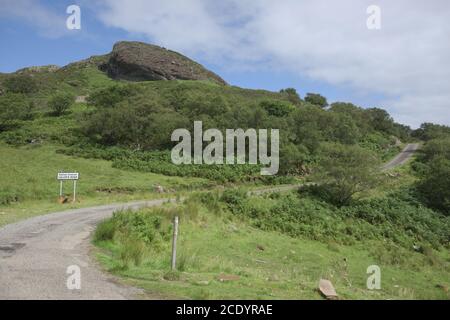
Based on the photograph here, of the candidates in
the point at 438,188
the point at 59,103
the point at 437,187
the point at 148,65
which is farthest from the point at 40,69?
the point at 438,188

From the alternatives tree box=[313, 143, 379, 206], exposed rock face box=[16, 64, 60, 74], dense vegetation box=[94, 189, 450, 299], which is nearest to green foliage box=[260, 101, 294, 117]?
tree box=[313, 143, 379, 206]

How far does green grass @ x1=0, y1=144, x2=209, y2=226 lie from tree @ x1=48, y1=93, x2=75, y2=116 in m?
21.7

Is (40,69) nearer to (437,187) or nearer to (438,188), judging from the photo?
(437,187)

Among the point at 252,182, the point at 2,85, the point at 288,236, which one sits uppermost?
the point at 2,85

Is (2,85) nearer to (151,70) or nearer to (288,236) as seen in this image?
(151,70)

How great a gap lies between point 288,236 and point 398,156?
59.8m

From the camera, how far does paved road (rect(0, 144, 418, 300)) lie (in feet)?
26.8

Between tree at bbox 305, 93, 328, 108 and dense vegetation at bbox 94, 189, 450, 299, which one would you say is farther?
tree at bbox 305, 93, 328, 108

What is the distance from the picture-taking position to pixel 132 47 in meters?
122

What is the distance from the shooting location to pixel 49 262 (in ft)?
35.6

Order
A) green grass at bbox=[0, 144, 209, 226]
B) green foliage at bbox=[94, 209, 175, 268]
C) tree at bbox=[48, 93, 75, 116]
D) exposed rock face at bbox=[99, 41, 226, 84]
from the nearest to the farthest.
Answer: green foliage at bbox=[94, 209, 175, 268], green grass at bbox=[0, 144, 209, 226], tree at bbox=[48, 93, 75, 116], exposed rock face at bbox=[99, 41, 226, 84]

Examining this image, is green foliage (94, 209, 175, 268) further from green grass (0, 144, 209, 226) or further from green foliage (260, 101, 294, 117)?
green foliage (260, 101, 294, 117)

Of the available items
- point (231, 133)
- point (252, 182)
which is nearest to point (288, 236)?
point (252, 182)
